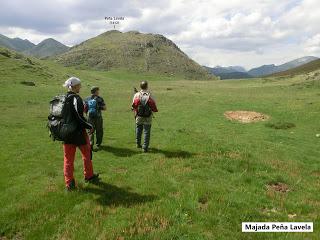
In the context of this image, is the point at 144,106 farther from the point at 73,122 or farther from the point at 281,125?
the point at 281,125

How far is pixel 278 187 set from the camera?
13828mm

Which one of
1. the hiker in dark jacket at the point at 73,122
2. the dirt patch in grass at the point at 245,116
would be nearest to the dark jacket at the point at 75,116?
the hiker in dark jacket at the point at 73,122

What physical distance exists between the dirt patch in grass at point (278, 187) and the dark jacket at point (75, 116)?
6.52m

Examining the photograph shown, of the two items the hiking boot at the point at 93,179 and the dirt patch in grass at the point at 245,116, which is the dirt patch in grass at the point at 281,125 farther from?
the hiking boot at the point at 93,179

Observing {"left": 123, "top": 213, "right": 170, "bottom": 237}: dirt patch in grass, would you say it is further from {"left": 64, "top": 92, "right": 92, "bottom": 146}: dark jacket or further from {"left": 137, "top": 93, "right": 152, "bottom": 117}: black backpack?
{"left": 137, "top": 93, "right": 152, "bottom": 117}: black backpack

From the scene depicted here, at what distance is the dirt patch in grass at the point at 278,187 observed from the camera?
44.4 feet

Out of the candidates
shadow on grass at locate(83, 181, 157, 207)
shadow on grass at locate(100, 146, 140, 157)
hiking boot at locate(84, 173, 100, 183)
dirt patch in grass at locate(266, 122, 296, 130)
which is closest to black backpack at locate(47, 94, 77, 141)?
hiking boot at locate(84, 173, 100, 183)

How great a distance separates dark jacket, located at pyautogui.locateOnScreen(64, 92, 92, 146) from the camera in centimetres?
1194

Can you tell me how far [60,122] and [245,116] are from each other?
24565 mm

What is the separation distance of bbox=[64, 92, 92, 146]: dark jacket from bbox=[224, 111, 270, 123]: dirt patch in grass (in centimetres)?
2242

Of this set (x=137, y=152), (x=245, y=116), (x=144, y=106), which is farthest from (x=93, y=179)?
(x=245, y=116)

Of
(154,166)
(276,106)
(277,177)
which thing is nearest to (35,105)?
(276,106)

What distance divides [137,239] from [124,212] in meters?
1.51

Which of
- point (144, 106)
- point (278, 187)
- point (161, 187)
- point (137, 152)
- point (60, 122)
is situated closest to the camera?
point (60, 122)
